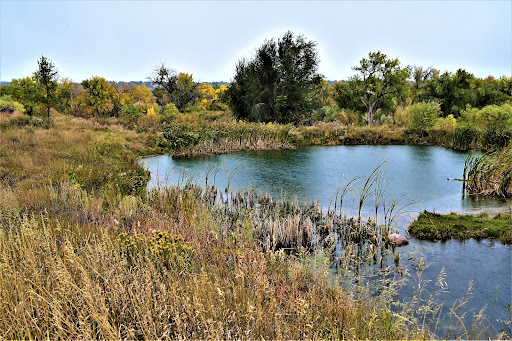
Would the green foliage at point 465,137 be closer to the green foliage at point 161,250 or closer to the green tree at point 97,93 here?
the green foliage at point 161,250

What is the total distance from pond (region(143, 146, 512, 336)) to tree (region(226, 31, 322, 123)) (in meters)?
9.94

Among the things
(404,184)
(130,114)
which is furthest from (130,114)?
(404,184)

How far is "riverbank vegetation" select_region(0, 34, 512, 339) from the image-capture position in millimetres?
3410

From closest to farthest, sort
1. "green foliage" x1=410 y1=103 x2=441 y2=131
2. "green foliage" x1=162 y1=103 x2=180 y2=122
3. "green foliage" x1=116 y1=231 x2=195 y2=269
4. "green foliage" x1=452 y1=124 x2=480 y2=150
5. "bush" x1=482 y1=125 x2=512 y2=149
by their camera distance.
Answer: "green foliage" x1=116 y1=231 x2=195 y2=269 → "bush" x1=482 y1=125 x2=512 y2=149 → "green foliage" x1=452 y1=124 x2=480 y2=150 → "green foliage" x1=410 y1=103 x2=441 y2=131 → "green foliage" x1=162 y1=103 x2=180 y2=122

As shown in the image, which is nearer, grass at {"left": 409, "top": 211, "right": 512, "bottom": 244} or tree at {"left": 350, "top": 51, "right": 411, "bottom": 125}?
grass at {"left": 409, "top": 211, "right": 512, "bottom": 244}

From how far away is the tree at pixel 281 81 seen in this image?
3350cm

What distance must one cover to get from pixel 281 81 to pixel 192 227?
29.8 metres

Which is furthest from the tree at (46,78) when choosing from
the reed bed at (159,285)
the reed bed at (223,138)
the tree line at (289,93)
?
the reed bed at (159,285)

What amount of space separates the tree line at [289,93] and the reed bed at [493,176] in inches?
696

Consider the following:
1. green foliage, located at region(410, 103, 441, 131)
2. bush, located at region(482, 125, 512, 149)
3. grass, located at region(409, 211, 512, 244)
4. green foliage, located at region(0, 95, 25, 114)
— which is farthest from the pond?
green foliage, located at region(0, 95, 25, 114)

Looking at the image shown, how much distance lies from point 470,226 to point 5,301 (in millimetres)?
8696

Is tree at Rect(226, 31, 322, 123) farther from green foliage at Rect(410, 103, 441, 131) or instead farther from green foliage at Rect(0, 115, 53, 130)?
green foliage at Rect(0, 115, 53, 130)

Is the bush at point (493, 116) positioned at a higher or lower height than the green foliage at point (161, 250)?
higher

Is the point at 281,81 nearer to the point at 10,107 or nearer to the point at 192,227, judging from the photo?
the point at 10,107
